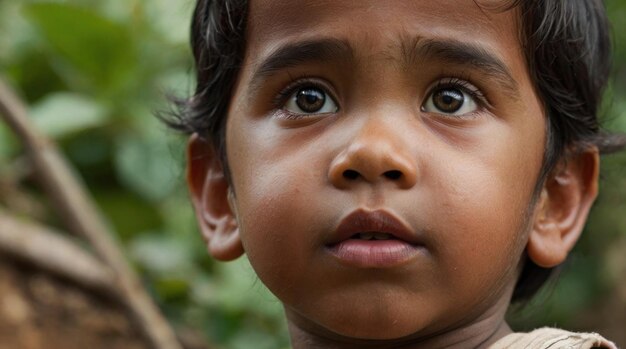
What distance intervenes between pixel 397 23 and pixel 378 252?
350 mm

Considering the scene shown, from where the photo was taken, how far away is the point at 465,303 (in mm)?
1776

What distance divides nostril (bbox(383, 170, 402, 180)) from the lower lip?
0.09 m

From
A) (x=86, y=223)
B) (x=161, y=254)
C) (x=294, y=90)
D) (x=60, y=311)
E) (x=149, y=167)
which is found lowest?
(x=60, y=311)

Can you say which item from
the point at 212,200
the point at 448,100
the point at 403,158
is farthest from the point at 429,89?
the point at 212,200

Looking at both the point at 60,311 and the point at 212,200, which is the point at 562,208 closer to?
the point at 212,200

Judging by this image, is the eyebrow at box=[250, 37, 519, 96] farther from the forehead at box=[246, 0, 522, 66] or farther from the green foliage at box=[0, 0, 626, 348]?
the green foliage at box=[0, 0, 626, 348]

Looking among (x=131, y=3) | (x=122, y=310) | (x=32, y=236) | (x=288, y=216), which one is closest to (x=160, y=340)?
(x=122, y=310)

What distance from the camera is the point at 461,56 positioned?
176 centimetres

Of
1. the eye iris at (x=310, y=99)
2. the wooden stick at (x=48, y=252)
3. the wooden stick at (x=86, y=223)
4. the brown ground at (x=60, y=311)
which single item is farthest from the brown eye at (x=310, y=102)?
the brown ground at (x=60, y=311)

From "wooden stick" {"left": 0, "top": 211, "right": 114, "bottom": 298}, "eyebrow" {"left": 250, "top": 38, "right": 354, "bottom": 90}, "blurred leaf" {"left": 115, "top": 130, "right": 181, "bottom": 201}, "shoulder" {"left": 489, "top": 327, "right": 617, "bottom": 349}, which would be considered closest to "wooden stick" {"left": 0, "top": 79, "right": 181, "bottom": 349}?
"wooden stick" {"left": 0, "top": 211, "right": 114, "bottom": 298}

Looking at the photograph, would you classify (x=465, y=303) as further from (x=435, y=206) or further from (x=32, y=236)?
(x=32, y=236)

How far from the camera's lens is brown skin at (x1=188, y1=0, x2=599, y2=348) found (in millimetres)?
1668

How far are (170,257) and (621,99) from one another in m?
1.76

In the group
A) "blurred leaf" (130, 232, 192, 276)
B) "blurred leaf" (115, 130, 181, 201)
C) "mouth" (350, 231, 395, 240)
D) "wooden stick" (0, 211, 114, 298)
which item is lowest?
"blurred leaf" (130, 232, 192, 276)
